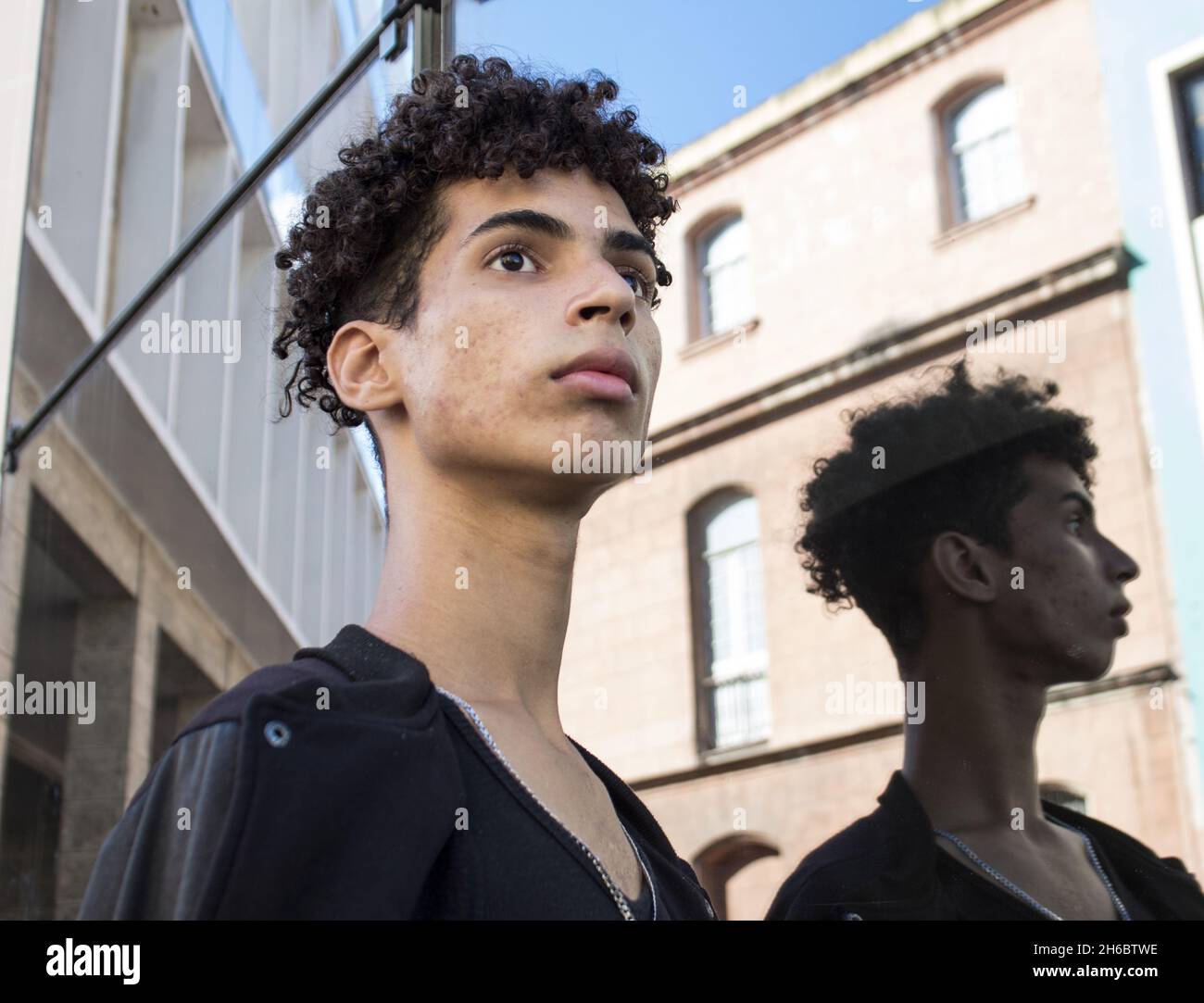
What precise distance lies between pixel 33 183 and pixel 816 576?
5849mm

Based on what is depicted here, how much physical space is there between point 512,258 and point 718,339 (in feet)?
5.67

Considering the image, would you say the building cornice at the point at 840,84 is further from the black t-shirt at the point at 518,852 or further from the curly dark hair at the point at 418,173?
the black t-shirt at the point at 518,852

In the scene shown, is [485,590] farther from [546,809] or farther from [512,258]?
[512,258]

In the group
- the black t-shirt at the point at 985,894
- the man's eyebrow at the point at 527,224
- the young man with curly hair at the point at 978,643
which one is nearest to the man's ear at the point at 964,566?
the young man with curly hair at the point at 978,643

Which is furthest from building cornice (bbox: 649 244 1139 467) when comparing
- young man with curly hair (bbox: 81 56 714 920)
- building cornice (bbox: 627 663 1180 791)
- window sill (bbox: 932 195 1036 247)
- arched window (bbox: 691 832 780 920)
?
arched window (bbox: 691 832 780 920)

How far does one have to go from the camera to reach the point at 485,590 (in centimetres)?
Result: 233

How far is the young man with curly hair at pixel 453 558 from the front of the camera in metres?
1.78

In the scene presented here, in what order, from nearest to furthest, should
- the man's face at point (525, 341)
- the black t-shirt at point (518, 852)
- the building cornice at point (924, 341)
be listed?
the black t-shirt at point (518, 852) → the man's face at point (525, 341) → the building cornice at point (924, 341)

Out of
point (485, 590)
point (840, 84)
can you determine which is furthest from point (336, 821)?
point (840, 84)

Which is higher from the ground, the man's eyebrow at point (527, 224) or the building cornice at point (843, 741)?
the man's eyebrow at point (527, 224)

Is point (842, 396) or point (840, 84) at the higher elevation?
point (840, 84)

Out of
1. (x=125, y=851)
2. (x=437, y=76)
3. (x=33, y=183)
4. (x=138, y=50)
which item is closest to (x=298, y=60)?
(x=33, y=183)

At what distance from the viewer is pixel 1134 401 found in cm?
312

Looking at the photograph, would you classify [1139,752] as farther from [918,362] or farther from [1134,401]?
[918,362]
